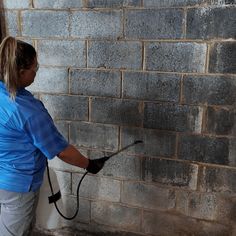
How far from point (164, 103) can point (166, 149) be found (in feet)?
1.07

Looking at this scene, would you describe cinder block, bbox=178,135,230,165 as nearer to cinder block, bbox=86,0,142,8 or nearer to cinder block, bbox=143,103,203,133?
cinder block, bbox=143,103,203,133

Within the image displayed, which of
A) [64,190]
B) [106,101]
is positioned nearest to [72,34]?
[106,101]

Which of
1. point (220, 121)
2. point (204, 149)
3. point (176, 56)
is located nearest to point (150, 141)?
point (204, 149)

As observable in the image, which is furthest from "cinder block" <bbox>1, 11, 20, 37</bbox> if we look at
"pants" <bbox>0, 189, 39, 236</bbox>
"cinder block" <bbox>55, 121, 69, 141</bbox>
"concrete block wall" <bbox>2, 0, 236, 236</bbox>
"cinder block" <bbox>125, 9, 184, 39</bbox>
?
"pants" <bbox>0, 189, 39, 236</bbox>

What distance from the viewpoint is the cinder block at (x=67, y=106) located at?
2.44m

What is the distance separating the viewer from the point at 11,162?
178 cm

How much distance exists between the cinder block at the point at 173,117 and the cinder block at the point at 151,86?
0.06 m

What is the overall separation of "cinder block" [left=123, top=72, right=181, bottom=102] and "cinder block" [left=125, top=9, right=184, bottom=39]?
0.26 metres

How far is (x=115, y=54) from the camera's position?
2.26 meters

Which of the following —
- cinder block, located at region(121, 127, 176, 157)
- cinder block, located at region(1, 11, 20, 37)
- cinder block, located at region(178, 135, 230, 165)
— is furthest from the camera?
cinder block, located at region(1, 11, 20, 37)

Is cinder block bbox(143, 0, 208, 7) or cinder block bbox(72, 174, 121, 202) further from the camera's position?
cinder block bbox(72, 174, 121, 202)

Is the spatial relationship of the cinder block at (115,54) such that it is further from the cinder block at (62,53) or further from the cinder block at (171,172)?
the cinder block at (171,172)

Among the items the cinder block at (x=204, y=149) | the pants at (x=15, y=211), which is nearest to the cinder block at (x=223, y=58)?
the cinder block at (x=204, y=149)

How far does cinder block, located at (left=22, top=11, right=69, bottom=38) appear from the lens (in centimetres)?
236
